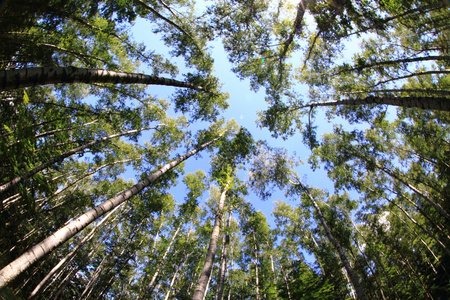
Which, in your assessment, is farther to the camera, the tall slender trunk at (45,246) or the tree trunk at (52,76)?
the tree trunk at (52,76)

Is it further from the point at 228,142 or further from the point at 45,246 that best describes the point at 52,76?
the point at 228,142

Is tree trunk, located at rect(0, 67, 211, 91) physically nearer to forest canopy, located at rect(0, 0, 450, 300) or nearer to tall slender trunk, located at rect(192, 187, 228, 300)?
forest canopy, located at rect(0, 0, 450, 300)

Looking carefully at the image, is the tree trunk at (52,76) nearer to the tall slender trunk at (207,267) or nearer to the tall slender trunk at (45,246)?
the tall slender trunk at (45,246)

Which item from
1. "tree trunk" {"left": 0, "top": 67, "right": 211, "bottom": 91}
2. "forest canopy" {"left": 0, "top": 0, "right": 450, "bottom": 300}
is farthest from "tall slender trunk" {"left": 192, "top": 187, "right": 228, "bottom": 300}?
"tree trunk" {"left": 0, "top": 67, "right": 211, "bottom": 91}

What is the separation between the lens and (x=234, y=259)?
17.7m

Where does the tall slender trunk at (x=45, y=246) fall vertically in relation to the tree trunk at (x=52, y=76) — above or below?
below

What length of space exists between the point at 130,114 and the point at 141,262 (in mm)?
14835

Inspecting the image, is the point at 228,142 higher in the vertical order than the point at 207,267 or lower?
higher

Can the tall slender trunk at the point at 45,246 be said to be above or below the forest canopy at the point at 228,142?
below

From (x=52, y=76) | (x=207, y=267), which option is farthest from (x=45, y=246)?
(x=207, y=267)

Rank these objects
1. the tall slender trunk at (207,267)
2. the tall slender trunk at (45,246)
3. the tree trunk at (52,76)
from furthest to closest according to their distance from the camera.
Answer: the tall slender trunk at (207,267), the tree trunk at (52,76), the tall slender trunk at (45,246)

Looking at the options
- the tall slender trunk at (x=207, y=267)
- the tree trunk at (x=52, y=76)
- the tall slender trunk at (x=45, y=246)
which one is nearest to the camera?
the tall slender trunk at (x=45, y=246)

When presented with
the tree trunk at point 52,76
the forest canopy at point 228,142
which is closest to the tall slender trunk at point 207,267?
the forest canopy at point 228,142

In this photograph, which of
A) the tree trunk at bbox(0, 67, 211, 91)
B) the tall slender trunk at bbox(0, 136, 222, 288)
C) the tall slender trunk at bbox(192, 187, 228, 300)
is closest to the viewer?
the tall slender trunk at bbox(0, 136, 222, 288)
